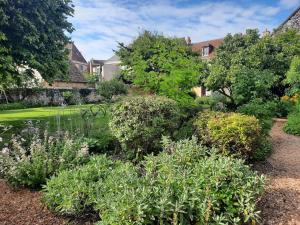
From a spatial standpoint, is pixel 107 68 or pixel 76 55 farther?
pixel 107 68

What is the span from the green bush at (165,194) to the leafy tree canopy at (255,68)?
390 inches

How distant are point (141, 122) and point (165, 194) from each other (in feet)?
8.97

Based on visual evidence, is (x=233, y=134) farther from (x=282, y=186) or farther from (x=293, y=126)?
(x=293, y=126)

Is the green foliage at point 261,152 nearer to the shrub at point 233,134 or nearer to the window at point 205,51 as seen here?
the shrub at point 233,134

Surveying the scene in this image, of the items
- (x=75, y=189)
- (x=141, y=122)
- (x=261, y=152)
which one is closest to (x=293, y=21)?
(x=261, y=152)

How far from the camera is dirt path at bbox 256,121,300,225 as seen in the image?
153 inches

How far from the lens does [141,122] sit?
5949 mm

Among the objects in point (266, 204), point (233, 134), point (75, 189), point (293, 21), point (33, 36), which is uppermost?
point (293, 21)

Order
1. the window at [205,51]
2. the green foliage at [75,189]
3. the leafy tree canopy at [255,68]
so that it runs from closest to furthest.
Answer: the green foliage at [75,189], the leafy tree canopy at [255,68], the window at [205,51]

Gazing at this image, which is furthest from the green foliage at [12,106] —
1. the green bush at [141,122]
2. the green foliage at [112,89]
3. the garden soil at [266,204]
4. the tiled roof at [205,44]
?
the tiled roof at [205,44]

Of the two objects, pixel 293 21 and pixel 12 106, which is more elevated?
pixel 293 21

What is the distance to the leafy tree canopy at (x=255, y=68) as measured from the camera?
1337cm

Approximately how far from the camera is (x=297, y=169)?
6.07 meters

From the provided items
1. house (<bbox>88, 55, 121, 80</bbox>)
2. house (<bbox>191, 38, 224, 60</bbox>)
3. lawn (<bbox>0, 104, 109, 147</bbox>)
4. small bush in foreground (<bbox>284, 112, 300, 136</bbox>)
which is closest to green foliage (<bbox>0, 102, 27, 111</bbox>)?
lawn (<bbox>0, 104, 109, 147</bbox>)
